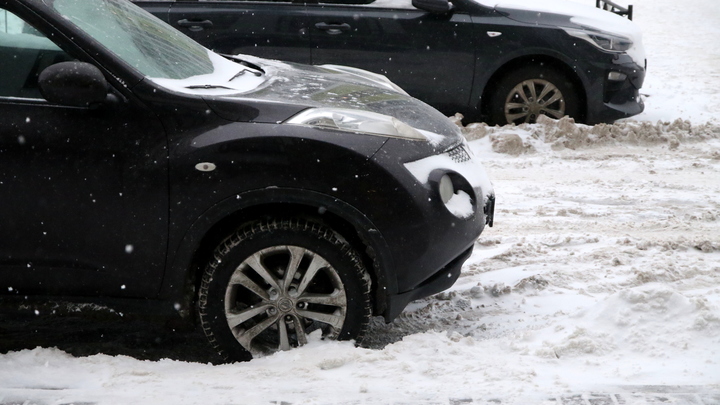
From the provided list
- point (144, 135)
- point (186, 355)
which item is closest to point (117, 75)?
point (144, 135)

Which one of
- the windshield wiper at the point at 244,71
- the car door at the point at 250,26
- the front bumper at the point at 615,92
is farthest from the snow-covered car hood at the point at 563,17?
the windshield wiper at the point at 244,71

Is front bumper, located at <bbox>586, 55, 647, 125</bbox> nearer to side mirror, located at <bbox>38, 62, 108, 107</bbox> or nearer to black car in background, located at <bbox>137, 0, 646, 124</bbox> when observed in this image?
black car in background, located at <bbox>137, 0, 646, 124</bbox>

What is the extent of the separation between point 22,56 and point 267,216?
1288 millimetres

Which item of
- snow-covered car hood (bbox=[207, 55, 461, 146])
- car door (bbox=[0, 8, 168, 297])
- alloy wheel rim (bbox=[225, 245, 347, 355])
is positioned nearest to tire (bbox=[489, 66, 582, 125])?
snow-covered car hood (bbox=[207, 55, 461, 146])

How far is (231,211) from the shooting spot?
350 cm

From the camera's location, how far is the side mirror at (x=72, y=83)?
338 cm

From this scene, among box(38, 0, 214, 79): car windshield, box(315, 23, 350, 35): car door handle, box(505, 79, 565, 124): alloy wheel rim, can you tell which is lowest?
box(505, 79, 565, 124): alloy wheel rim

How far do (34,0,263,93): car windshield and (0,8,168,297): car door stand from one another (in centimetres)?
24

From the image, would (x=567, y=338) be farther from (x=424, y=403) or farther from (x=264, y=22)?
(x=264, y=22)

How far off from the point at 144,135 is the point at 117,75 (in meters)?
0.29

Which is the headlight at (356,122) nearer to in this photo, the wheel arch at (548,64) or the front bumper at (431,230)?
the front bumper at (431,230)

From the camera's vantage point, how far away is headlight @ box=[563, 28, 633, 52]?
7.54 m

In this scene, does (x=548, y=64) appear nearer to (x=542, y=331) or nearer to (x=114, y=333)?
(x=542, y=331)

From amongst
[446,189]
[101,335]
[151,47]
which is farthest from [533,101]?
[101,335]
